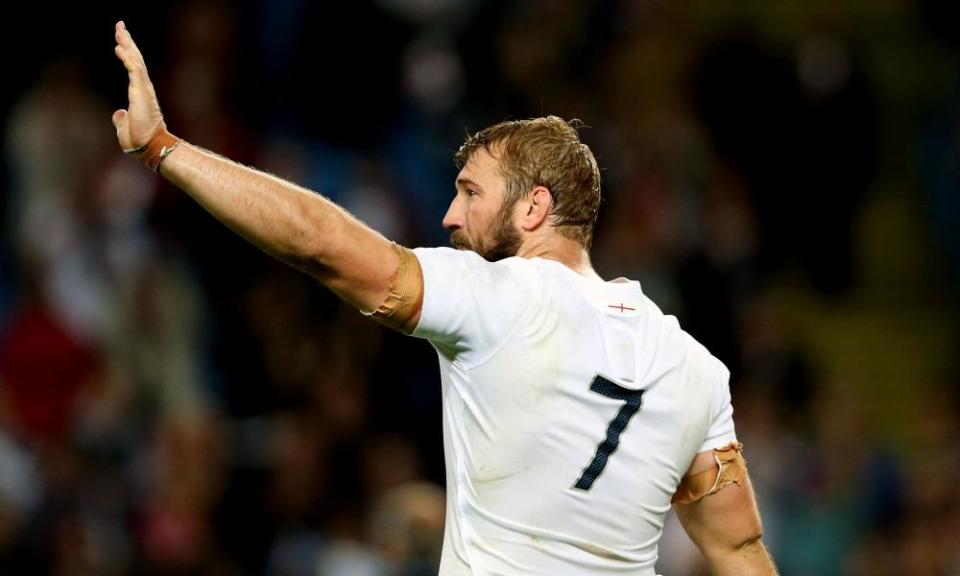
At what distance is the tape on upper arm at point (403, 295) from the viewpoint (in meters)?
4.05

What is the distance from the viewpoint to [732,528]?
4.73 m

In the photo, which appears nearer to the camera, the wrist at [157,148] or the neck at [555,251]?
the wrist at [157,148]

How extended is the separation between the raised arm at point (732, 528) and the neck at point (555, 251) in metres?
0.69

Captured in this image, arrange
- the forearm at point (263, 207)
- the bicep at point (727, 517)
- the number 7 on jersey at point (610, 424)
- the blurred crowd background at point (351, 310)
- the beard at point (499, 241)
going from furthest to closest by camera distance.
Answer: the blurred crowd background at point (351, 310), the bicep at point (727, 517), the beard at point (499, 241), the number 7 on jersey at point (610, 424), the forearm at point (263, 207)

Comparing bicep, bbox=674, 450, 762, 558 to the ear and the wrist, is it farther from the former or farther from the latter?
the wrist

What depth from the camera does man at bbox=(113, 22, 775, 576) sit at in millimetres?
4035

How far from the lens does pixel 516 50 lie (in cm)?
1129

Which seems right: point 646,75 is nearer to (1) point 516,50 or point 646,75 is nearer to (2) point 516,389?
(1) point 516,50

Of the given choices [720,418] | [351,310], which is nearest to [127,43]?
[720,418]

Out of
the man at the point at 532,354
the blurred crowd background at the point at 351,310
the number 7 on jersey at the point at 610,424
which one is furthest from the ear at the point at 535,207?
the blurred crowd background at the point at 351,310

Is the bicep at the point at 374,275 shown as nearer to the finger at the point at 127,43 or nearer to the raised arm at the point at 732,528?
the finger at the point at 127,43

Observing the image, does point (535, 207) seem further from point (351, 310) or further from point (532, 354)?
point (351, 310)

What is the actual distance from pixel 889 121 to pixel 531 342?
9.87 metres

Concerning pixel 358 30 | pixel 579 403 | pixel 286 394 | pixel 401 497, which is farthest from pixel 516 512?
pixel 358 30
